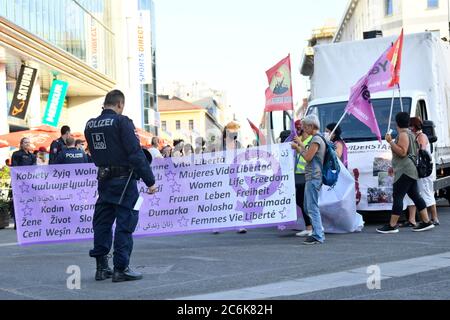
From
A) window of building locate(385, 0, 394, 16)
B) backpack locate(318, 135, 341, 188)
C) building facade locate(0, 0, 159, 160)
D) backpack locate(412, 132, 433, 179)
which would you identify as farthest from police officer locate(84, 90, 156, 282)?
window of building locate(385, 0, 394, 16)

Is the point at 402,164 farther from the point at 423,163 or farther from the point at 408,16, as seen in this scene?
the point at 408,16

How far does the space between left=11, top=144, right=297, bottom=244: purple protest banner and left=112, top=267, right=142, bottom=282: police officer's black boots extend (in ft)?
7.56

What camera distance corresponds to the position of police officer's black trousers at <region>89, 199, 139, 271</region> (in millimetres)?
6660

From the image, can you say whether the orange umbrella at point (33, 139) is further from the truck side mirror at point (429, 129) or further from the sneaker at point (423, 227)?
the sneaker at point (423, 227)

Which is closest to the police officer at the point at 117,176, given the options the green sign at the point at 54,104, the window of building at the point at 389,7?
the green sign at the point at 54,104

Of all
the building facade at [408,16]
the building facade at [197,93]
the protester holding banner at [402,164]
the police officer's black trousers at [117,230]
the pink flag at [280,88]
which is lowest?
the police officer's black trousers at [117,230]

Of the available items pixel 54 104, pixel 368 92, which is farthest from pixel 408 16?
pixel 368 92

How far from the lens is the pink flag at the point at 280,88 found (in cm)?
1107

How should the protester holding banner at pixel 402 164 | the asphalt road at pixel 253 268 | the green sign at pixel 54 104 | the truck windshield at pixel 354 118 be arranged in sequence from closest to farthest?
the asphalt road at pixel 253 268, the protester holding banner at pixel 402 164, the truck windshield at pixel 354 118, the green sign at pixel 54 104

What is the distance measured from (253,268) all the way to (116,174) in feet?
6.21

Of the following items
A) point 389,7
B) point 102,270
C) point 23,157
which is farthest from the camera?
point 389,7

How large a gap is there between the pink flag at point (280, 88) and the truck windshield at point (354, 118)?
1.29m

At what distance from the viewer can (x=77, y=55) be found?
34531mm

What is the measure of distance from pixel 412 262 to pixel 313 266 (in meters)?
Result: 1.12
